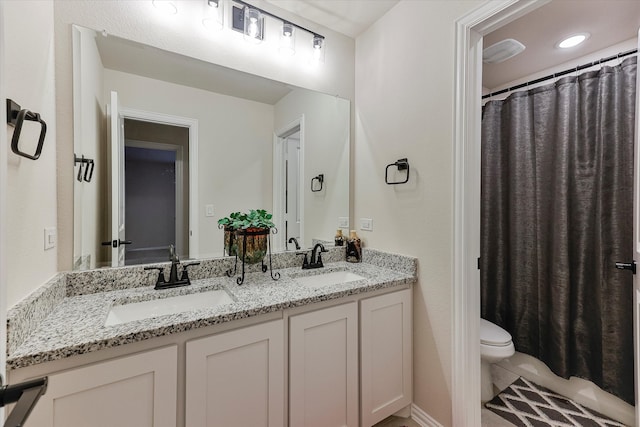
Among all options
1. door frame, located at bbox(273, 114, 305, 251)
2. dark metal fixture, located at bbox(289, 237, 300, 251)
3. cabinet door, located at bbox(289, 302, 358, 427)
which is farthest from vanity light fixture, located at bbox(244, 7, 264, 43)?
cabinet door, located at bbox(289, 302, 358, 427)

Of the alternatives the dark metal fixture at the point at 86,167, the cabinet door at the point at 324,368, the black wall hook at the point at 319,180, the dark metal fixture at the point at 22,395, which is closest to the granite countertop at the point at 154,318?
the cabinet door at the point at 324,368

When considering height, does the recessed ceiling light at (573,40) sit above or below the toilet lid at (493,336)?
above

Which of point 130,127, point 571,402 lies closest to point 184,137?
point 130,127

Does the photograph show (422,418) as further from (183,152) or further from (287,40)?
(287,40)

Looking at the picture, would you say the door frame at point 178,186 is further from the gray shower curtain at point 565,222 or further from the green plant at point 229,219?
the gray shower curtain at point 565,222

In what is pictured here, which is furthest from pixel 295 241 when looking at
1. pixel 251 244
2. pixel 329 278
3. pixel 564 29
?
pixel 564 29

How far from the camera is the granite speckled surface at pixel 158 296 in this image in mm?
855

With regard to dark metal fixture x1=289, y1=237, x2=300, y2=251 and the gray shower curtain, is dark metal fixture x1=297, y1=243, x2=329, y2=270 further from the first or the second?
the gray shower curtain

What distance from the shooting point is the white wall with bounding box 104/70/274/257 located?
57.6 inches

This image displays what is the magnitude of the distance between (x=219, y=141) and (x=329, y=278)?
1086 millimetres

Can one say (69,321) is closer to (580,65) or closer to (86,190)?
(86,190)

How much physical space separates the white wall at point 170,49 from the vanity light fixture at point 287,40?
2.4 inches

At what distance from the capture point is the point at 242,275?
1.52m

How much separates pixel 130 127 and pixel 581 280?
2834 millimetres
